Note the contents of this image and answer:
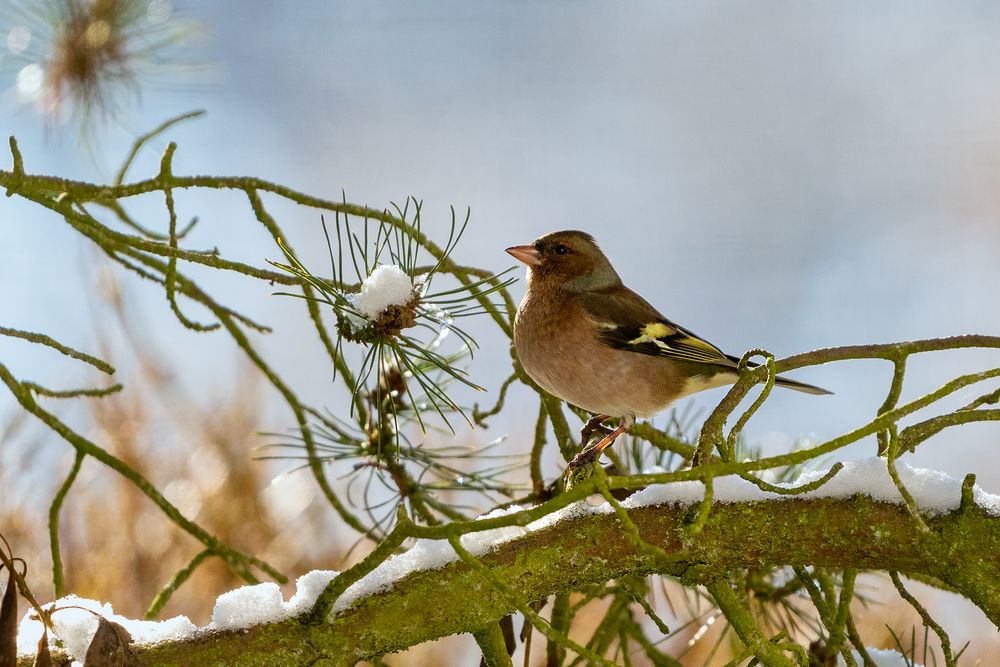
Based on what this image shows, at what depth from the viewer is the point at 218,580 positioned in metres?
3.18

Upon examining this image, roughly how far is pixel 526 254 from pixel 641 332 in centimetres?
42

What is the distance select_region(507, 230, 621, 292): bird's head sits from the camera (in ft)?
8.61

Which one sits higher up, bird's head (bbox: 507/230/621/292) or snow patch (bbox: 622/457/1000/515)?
bird's head (bbox: 507/230/621/292)

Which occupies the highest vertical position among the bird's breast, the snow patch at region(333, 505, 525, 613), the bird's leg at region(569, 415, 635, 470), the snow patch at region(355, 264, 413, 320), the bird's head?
the bird's head

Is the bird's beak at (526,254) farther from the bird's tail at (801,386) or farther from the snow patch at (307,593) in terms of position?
the snow patch at (307,593)

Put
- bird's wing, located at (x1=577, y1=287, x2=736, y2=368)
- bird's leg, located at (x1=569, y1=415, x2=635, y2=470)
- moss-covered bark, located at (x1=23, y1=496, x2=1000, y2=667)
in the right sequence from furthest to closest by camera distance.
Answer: bird's wing, located at (x1=577, y1=287, x2=736, y2=368) → bird's leg, located at (x1=569, y1=415, x2=635, y2=470) → moss-covered bark, located at (x1=23, y1=496, x2=1000, y2=667)

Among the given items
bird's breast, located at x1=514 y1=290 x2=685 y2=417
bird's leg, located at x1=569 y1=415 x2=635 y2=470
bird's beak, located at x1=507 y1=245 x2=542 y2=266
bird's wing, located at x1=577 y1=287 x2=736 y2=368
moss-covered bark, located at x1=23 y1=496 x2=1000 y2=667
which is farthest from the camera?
bird's beak, located at x1=507 y1=245 x2=542 y2=266

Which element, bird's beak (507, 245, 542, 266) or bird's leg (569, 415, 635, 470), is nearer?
bird's leg (569, 415, 635, 470)

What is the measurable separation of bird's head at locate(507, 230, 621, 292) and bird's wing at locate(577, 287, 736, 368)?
94 mm

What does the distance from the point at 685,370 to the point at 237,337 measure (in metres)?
1.11

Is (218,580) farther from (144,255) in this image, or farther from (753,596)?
(753,596)

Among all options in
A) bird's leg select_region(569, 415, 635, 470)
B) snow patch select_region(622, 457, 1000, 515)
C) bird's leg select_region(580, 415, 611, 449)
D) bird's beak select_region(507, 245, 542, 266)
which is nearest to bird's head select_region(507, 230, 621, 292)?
bird's beak select_region(507, 245, 542, 266)

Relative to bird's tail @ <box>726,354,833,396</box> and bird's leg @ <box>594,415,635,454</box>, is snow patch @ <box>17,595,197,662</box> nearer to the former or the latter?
bird's leg @ <box>594,415,635,454</box>

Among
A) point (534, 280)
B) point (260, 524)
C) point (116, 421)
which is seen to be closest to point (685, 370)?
point (534, 280)
